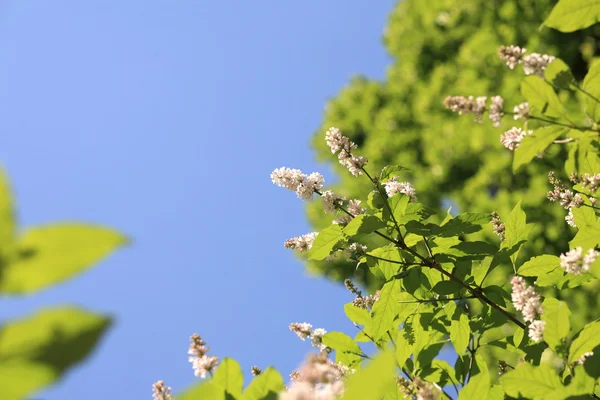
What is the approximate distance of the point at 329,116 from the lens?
16.9 m

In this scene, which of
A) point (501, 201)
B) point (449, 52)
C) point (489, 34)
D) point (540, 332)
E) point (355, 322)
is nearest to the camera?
Result: point (540, 332)

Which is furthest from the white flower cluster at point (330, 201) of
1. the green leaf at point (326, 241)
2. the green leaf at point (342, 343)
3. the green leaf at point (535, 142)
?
the green leaf at point (535, 142)

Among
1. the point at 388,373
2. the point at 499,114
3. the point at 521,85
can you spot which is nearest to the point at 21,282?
the point at 388,373

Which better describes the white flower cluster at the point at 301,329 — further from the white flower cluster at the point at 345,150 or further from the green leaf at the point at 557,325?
the green leaf at the point at 557,325

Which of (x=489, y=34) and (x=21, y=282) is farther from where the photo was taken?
(x=489, y=34)

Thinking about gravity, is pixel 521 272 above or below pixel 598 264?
above

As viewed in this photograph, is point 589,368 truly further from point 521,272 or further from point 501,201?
point 501,201

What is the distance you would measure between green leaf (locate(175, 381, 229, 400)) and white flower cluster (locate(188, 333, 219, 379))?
320mm

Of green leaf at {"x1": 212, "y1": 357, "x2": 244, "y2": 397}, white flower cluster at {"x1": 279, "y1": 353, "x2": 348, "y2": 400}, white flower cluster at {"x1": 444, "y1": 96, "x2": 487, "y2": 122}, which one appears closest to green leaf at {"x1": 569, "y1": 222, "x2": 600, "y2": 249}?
white flower cluster at {"x1": 444, "y1": 96, "x2": 487, "y2": 122}

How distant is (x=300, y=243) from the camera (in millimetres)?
2713

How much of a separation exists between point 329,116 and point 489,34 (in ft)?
19.1

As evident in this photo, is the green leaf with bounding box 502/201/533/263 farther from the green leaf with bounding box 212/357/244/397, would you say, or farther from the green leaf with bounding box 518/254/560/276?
the green leaf with bounding box 212/357/244/397

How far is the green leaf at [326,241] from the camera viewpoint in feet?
8.07

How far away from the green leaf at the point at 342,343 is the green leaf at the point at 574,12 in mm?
1498
